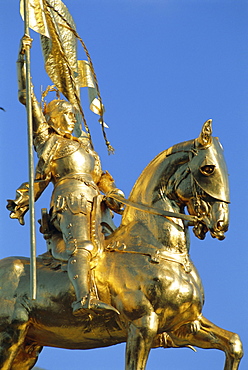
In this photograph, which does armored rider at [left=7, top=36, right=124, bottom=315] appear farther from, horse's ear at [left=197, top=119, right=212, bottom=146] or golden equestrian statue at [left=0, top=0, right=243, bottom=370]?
horse's ear at [left=197, top=119, right=212, bottom=146]

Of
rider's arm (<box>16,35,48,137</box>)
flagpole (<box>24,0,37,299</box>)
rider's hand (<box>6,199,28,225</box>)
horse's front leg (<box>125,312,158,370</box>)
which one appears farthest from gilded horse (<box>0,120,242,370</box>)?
rider's arm (<box>16,35,48,137</box>)

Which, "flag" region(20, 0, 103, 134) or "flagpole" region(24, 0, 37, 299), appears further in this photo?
"flag" region(20, 0, 103, 134)

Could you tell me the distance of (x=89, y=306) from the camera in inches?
445

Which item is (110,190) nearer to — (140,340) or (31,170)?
(31,170)

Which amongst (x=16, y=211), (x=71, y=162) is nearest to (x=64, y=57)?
(x=71, y=162)

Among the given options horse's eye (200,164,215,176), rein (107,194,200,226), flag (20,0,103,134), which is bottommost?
rein (107,194,200,226)

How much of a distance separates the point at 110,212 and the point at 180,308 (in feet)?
5.71

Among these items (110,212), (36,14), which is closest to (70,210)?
(110,212)

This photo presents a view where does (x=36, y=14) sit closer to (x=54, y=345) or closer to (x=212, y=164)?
(x=212, y=164)

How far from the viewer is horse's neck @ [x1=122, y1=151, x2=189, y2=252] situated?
38.8ft

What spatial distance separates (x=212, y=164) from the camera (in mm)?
11766

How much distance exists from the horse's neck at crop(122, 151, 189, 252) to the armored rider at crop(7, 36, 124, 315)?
1.36 feet

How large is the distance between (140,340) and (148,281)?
633mm

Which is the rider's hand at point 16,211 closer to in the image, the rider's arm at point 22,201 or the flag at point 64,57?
the rider's arm at point 22,201
